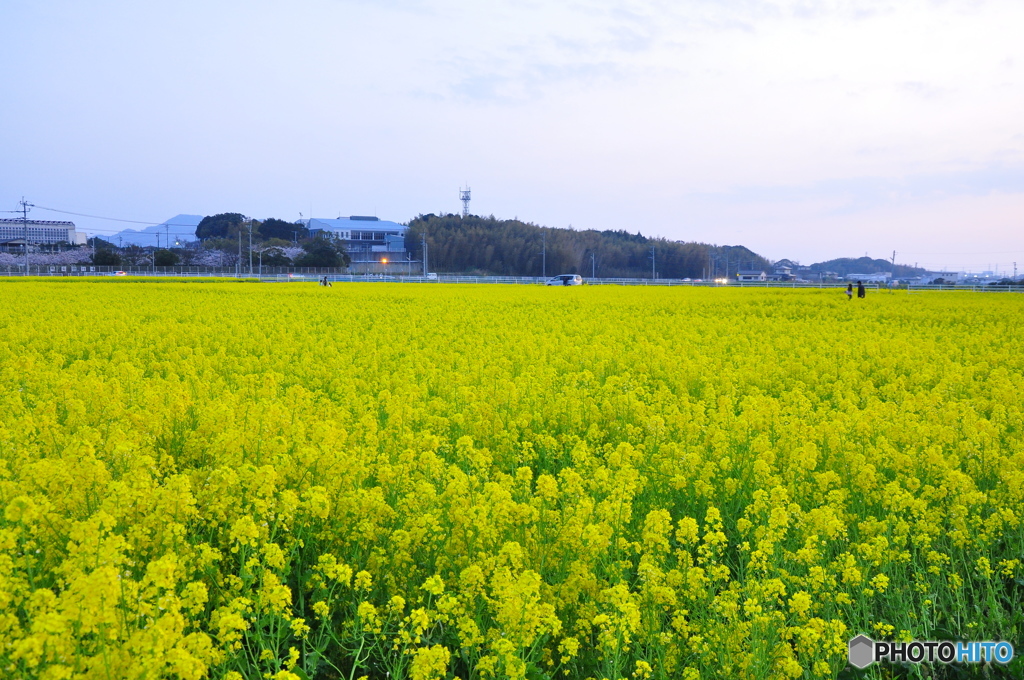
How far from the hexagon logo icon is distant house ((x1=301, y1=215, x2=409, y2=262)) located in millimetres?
128078

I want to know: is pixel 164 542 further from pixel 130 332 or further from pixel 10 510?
pixel 130 332

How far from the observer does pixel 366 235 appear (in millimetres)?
138625

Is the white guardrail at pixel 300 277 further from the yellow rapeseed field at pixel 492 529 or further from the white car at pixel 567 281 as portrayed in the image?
the yellow rapeseed field at pixel 492 529

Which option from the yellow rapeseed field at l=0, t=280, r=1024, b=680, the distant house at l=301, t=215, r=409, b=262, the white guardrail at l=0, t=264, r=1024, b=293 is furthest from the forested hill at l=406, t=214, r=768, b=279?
the yellow rapeseed field at l=0, t=280, r=1024, b=680

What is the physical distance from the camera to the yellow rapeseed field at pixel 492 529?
9.71 ft

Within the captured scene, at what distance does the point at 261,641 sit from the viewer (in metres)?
2.88

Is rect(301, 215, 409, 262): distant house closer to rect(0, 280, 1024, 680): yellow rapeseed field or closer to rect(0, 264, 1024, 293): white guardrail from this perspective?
rect(0, 264, 1024, 293): white guardrail

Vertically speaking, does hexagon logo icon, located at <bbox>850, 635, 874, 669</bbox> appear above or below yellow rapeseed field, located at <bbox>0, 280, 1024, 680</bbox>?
below

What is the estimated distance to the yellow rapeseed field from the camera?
9.71 feet

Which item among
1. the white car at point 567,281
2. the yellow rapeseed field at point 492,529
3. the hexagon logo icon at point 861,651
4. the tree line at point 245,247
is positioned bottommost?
the hexagon logo icon at point 861,651

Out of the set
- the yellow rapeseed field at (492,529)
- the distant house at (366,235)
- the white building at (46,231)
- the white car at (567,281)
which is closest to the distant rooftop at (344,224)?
the distant house at (366,235)

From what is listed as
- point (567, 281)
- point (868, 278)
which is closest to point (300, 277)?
point (567, 281)

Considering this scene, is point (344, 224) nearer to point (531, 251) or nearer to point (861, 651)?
point (531, 251)

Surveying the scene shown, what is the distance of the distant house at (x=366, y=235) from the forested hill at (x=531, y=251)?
11.5 ft
